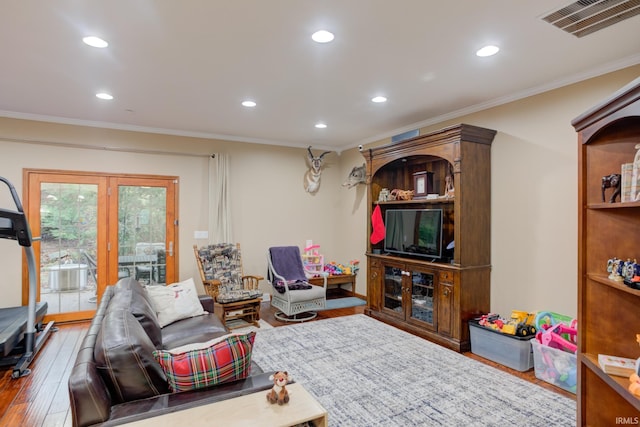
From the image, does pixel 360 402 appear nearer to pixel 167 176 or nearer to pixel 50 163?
pixel 167 176

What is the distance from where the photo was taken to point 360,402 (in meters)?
2.72

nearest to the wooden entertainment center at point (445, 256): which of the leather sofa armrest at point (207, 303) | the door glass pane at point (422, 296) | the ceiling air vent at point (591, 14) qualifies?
the door glass pane at point (422, 296)

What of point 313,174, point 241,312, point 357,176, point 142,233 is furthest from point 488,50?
point 142,233

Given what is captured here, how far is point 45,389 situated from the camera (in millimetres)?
2990

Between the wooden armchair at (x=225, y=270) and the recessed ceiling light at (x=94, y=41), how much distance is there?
287 centimetres

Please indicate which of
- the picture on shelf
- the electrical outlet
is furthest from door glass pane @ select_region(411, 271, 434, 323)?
the electrical outlet

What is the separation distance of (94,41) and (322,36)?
169 centimetres

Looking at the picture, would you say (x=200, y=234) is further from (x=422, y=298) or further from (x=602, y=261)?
(x=602, y=261)

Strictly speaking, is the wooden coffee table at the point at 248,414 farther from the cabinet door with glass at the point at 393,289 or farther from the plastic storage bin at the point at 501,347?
the cabinet door with glass at the point at 393,289

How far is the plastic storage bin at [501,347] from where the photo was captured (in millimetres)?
3264

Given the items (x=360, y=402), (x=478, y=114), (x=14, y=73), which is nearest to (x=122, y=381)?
(x=360, y=402)

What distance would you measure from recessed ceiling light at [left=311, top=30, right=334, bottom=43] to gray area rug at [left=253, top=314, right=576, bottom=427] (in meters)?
2.71

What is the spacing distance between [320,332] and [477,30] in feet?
11.4

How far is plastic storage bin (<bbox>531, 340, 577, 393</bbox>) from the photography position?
2881 mm
